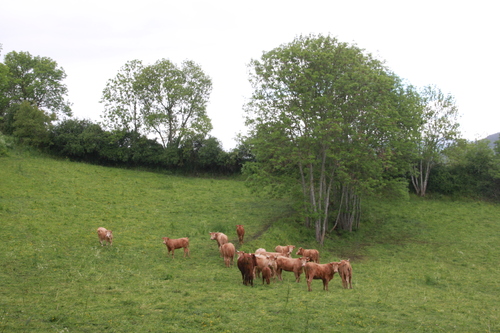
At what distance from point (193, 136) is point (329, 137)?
27.1 m

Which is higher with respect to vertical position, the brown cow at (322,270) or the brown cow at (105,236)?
the brown cow at (322,270)

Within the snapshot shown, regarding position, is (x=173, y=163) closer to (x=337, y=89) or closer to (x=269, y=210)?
(x=269, y=210)

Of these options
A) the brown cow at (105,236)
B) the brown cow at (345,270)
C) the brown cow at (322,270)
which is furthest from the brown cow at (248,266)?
the brown cow at (105,236)

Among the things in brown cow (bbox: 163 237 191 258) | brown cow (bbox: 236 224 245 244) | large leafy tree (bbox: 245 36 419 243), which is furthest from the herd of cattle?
large leafy tree (bbox: 245 36 419 243)

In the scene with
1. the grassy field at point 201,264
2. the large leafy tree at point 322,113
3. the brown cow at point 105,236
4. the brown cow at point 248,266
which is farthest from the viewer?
the large leafy tree at point 322,113

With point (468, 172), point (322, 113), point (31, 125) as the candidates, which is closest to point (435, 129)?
point (468, 172)

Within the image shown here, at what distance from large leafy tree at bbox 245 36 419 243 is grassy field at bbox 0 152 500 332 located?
478 centimetres

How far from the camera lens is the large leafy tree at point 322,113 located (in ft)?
79.0

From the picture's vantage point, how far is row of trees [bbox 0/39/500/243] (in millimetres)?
24484

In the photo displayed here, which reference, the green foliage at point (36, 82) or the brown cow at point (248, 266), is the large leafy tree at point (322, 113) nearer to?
the brown cow at point (248, 266)

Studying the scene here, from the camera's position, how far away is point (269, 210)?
31.8m

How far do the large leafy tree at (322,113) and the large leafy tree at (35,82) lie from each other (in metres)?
39.1

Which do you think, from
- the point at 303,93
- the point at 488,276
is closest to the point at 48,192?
the point at 303,93

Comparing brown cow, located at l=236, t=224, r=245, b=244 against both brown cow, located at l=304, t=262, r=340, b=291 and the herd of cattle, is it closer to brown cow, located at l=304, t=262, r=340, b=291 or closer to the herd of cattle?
the herd of cattle
